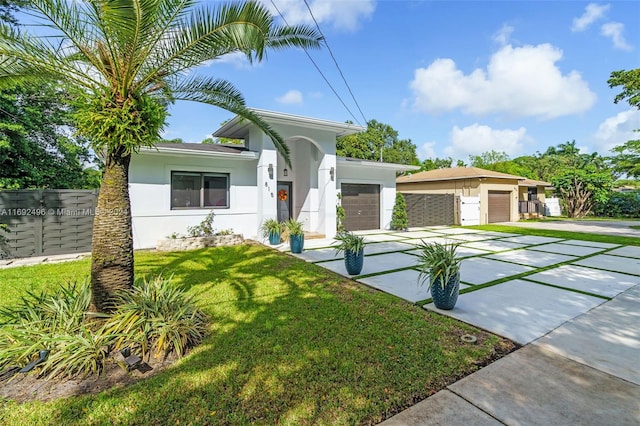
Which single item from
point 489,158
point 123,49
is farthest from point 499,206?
point 489,158

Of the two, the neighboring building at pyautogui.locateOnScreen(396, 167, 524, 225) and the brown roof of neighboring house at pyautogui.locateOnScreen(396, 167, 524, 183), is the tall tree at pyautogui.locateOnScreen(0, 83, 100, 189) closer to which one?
the brown roof of neighboring house at pyautogui.locateOnScreen(396, 167, 524, 183)

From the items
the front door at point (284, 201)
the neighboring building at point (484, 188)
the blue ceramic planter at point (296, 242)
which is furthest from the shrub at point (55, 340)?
the neighboring building at point (484, 188)

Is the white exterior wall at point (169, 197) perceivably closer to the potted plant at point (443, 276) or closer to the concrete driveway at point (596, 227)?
the potted plant at point (443, 276)

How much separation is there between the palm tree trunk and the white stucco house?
6020mm

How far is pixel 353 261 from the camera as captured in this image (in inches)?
244

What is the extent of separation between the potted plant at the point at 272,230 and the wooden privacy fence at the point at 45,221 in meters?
5.27

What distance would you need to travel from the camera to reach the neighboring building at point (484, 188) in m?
18.1

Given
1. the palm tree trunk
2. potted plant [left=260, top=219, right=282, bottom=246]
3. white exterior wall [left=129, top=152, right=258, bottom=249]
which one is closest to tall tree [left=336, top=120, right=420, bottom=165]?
white exterior wall [left=129, top=152, right=258, bottom=249]

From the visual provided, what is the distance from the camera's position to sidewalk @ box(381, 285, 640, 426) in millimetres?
2182

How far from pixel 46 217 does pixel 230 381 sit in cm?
879

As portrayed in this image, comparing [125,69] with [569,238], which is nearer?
[125,69]

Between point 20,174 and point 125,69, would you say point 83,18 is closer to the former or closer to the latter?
point 125,69

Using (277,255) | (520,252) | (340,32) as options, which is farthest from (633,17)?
(277,255)

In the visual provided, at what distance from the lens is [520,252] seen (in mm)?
8766
